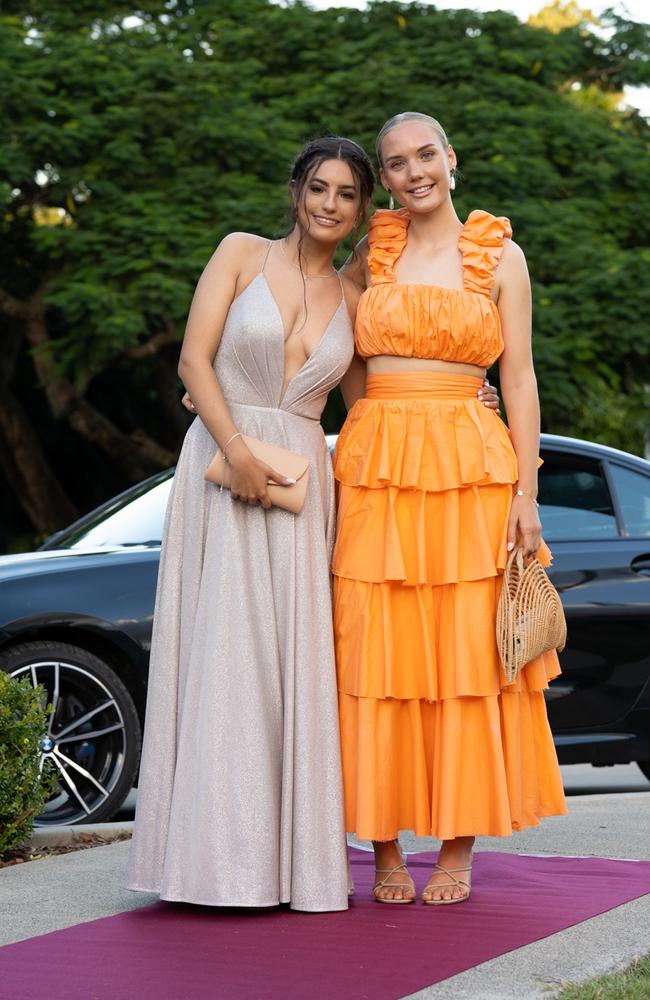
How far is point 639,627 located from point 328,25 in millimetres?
13608

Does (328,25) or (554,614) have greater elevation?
(328,25)

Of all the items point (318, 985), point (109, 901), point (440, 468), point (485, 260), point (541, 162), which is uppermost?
point (541, 162)

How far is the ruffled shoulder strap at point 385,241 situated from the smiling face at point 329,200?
0.44 ft

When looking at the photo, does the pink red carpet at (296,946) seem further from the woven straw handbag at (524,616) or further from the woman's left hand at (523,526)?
the woman's left hand at (523,526)

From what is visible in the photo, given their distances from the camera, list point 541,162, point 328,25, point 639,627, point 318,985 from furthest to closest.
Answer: point 328,25, point 541,162, point 639,627, point 318,985

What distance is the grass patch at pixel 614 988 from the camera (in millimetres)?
3512

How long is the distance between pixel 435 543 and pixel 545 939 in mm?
1117

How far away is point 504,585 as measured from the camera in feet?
14.6

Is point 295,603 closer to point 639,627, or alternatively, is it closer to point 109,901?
point 109,901

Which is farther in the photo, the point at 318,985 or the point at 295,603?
the point at 295,603

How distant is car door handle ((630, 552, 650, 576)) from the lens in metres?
6.98

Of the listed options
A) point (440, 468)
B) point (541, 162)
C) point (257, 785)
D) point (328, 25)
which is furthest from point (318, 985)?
point (328, 25)

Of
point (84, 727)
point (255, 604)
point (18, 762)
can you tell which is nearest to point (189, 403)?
point (255, 604)

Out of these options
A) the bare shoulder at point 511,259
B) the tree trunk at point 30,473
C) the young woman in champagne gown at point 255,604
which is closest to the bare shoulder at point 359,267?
the young woman in champagne gown at point 255,604
